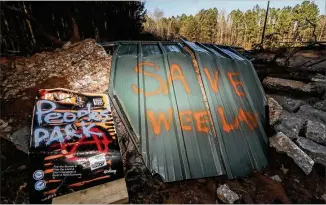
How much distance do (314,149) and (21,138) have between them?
5.41m

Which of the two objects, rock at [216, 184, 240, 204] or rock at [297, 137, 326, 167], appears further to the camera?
rock at [297, 137, 326, 167]

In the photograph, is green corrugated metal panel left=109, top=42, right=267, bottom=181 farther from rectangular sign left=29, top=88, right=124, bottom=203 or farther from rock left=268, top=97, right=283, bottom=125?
rectangular sign left=29, top=88, right=124, bottom=203

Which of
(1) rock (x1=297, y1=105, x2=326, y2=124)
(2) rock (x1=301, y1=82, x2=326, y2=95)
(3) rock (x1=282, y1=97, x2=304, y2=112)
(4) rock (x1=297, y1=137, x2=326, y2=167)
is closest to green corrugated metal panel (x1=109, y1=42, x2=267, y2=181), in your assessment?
(4) rock (x1=297, y1=137, x2=326, y2=167)

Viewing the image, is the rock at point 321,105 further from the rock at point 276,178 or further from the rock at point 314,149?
the rock at point 276,178

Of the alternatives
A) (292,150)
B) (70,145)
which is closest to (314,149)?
(292,150)

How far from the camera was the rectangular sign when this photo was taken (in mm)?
2709

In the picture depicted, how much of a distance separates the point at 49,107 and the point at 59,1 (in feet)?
23.6

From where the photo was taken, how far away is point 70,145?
2.97 meters

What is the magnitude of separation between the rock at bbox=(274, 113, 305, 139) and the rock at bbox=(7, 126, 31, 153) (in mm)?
4898

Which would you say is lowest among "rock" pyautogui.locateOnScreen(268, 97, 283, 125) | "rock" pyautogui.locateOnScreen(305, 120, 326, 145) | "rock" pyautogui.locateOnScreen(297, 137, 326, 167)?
"rock" pyautogui.locateOnScreen(297, 137, 326, 167)

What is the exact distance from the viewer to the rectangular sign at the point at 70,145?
8.89 feet

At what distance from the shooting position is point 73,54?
14.3ft

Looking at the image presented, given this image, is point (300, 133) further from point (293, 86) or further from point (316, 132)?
point (293, 86)

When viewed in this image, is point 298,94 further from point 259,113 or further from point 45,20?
point 45,20
